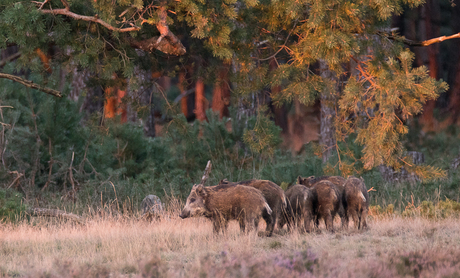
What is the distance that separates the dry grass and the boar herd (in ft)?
0.80

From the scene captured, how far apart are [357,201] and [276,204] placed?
3.85 feet

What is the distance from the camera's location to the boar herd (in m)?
7.12

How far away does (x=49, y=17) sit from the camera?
8438mm

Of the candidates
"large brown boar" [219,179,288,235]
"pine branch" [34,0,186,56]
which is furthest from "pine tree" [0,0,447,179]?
"large brown boar" [219,179,288,235]

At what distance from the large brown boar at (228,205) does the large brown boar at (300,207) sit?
1.84 ft

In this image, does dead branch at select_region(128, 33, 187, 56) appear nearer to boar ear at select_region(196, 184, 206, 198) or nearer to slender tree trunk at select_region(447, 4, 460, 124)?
boar ear at select_region(196, 184, 206, 198)

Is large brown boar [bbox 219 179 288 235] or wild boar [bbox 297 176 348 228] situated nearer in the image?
large brown boar [bbox 219 179 288 235]

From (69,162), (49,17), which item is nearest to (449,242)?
(49,17)

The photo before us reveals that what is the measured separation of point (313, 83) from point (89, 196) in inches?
266

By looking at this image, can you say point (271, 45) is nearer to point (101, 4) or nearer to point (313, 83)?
point (313, 83)

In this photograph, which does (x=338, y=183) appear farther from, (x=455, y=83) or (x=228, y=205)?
(x=455, y=83)

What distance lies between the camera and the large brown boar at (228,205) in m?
7.07

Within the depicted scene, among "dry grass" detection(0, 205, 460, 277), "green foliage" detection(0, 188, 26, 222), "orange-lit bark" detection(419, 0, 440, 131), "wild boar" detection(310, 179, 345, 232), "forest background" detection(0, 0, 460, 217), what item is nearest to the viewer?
"dry grass" detection(0, 205, 460, 277)

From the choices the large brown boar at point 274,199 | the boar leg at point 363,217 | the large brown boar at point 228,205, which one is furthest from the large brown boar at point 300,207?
the boar leg at point 363,217
